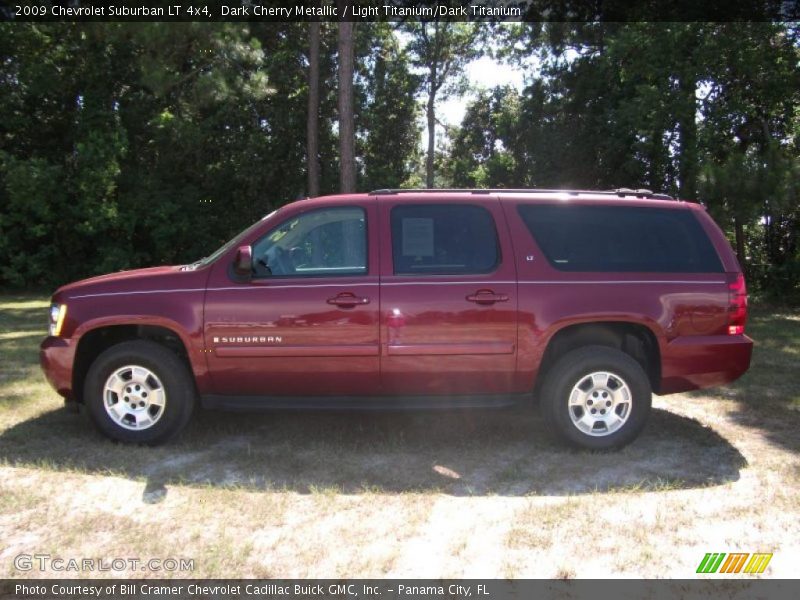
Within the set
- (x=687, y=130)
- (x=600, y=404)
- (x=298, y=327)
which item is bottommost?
(x=600, y=404)

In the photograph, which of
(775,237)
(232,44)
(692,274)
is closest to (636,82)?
(775,237)

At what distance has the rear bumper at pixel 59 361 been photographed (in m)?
5.02

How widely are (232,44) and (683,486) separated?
14612 mm

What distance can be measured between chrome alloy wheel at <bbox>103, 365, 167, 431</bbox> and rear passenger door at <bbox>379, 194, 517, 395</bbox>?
170 centimetres

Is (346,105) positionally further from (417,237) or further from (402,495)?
(402,495)

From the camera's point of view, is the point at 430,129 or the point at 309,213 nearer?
the point at 309,213

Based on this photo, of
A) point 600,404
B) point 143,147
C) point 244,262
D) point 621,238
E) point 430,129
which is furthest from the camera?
point 430,129

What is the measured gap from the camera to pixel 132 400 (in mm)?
5035

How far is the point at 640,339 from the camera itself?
17.2 ft

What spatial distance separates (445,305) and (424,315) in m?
0.16

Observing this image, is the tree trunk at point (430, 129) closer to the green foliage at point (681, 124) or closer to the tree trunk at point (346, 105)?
the green foliage at point (681, 124)

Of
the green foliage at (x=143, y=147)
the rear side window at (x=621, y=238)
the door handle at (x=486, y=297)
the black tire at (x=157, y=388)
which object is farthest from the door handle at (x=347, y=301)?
the green foliage at (x=143, y=147)

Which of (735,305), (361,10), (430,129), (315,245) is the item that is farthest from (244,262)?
(430,129)

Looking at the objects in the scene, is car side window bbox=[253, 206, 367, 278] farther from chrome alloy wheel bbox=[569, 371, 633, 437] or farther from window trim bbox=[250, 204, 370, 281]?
chrome alloy wheel bbox=[569, 371, 633, 437]
